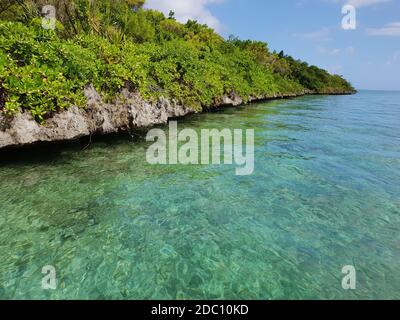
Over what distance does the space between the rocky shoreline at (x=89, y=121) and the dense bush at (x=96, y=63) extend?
0.33 meters

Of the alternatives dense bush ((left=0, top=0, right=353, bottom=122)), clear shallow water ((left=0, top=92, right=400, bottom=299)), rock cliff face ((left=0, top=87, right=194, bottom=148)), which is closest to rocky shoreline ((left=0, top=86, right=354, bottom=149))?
rock cliff face ((left=0, top=87, right=194, bottom=148))

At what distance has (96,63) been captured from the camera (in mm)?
11102

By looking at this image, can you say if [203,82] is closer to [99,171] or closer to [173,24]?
[99,171]

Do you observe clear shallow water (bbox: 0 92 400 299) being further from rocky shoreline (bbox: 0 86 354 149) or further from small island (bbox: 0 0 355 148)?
small island (bbox: 0 0 355 148)

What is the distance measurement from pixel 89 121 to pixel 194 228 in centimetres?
717

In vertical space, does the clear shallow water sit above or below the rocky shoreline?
below

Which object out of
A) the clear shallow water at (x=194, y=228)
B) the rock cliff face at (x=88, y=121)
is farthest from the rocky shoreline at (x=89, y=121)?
the clear shallow water at (x=194, y=228)

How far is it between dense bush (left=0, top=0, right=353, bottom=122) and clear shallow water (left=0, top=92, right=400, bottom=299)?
224cm

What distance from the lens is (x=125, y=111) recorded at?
12.5 metres

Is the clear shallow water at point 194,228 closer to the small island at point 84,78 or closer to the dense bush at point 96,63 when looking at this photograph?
the small island at point 84,78

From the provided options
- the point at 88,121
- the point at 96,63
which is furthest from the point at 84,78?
the point at 88,121

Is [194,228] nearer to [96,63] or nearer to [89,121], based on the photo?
[89,121]

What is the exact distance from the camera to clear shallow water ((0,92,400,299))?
13.9ft
